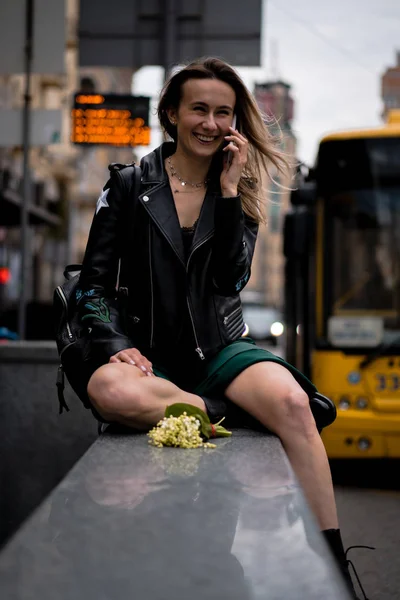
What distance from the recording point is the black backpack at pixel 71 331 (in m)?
3.88

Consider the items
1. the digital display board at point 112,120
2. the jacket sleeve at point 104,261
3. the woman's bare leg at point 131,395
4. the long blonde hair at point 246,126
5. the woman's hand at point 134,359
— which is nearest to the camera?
the woman's bare leg at point 131,395

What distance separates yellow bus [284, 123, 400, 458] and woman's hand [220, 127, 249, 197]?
408 cm

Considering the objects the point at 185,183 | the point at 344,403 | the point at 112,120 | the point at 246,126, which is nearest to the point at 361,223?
the point at 344,403

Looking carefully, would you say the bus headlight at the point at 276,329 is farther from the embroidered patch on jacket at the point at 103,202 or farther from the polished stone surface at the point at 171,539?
the polished stone surface at the point at 171,539

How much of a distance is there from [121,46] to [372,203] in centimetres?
570

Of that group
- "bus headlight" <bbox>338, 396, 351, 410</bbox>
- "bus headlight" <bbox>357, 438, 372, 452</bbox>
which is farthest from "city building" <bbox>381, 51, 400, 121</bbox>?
"bus headlight" <bbox>357, 438, 372, 452</bbox>

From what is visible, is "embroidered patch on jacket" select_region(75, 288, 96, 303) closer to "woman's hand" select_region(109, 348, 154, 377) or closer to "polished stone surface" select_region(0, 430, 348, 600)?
"woman's hand" select_region(109, 348, 154, 377)

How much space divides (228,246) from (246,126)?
0.65m

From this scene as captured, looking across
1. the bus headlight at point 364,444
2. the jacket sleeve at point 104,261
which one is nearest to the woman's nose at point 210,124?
the jacket sleeve at point 104,261

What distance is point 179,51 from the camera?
1268 cm

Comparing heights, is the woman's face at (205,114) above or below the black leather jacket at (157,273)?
above

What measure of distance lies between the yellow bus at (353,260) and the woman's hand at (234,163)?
4.08 m

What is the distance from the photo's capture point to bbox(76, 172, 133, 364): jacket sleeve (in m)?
3.97

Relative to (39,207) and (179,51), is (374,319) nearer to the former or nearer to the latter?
(179,51)
